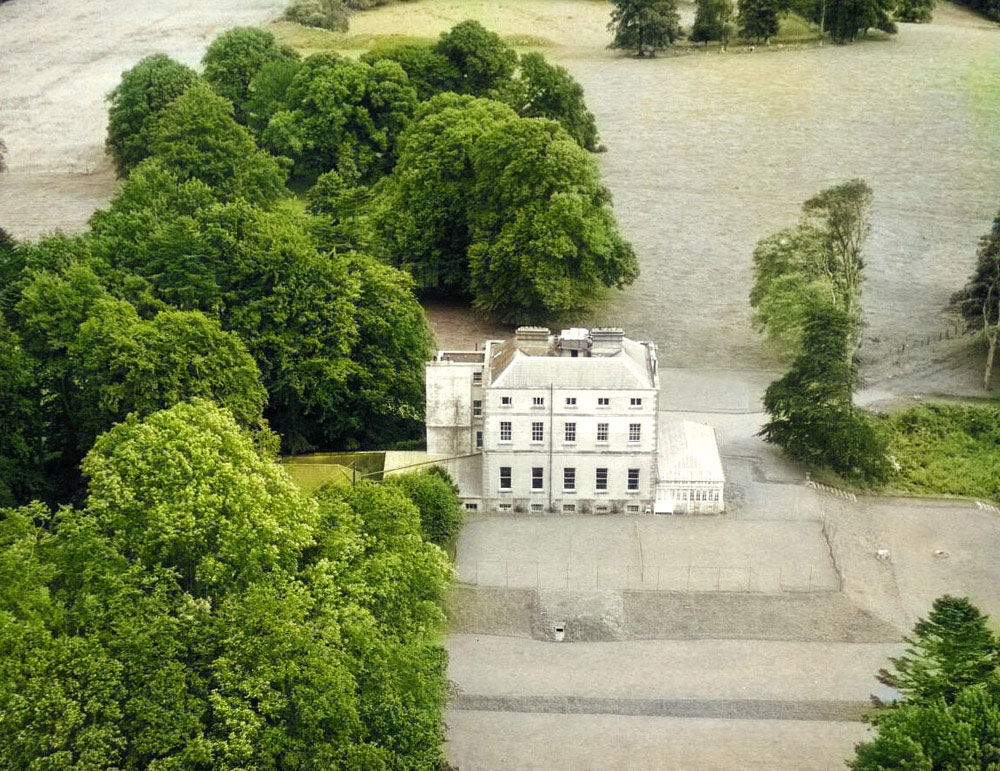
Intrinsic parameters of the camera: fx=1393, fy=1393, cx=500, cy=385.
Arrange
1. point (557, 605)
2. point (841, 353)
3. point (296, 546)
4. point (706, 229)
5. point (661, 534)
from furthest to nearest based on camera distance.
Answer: point (706, 229) < point (841, 353) < point (661, 534) < point (557, 605) < point (296, 546)

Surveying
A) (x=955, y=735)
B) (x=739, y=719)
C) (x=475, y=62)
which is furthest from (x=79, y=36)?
(x=955, y=735)

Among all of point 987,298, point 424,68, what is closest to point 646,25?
point 424,68

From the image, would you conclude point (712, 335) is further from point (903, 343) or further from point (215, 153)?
point (215, 153)

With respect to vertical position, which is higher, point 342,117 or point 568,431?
point 342,117

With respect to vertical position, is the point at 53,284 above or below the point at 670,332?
above

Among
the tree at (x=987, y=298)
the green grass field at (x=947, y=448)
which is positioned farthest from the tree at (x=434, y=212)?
the tree at (x=987, y=298)

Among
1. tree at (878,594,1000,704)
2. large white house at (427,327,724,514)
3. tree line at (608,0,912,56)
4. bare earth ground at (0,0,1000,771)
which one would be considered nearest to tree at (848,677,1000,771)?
tree at (878,594,1000,704)

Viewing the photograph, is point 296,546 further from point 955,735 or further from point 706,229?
point 706,229
